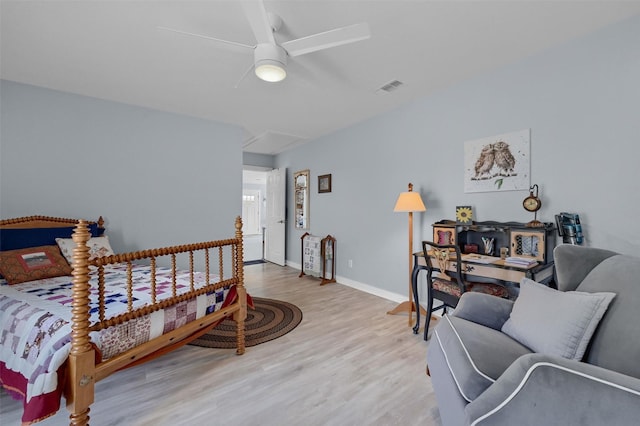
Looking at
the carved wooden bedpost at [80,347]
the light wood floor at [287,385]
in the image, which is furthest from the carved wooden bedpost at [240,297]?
the carved wooden bedpost at [80,347]

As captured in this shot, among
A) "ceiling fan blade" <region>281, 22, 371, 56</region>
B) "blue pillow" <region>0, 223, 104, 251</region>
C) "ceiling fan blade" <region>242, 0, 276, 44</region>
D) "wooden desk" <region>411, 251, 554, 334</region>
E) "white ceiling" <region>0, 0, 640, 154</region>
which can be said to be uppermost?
"white ceiling" <region>0, 0, 640, 154</region>

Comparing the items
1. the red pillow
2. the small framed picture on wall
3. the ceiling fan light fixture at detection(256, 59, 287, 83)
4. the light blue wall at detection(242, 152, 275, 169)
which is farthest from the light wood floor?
the light blue wall at detection(242, 152, 275, 169)

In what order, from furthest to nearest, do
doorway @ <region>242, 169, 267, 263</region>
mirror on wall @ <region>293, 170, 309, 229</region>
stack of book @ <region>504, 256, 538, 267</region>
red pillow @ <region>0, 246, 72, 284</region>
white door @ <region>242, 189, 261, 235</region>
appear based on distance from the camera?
white door @ <region>242, 189, 261, 235</region>
doorway @ <region>242, 169, 267, 263</region>
mirror on wall @ <region>293, 170, 309, 229</region>
red pillow @ <region>0, 246, 72, 284</region>
stack of book @ <region>504, 256, 538, 267</region>

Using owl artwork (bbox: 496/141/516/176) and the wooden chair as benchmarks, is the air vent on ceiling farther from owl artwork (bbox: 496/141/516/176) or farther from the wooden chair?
the wooden chair

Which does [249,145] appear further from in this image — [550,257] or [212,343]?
[550,257]

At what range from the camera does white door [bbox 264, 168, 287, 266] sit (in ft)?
19.3

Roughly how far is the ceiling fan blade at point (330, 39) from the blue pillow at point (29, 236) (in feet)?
9.69

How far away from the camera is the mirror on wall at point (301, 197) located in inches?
209

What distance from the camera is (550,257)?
2.35 meters

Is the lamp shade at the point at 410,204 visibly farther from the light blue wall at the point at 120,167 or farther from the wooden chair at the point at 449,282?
the light blue wall at the point at 120,167

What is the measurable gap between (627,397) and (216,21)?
2.74 m

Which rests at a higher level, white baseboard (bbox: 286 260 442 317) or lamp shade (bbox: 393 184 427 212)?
lamp shade (bbox: 393 184 427 212)

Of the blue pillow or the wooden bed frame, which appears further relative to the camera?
the blue pillow

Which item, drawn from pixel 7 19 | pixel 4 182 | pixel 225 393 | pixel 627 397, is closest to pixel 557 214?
pixel 627 397
